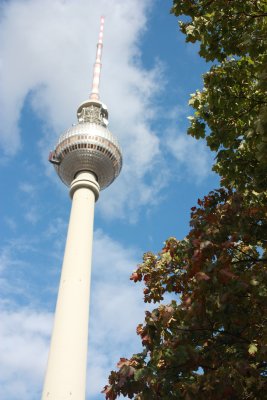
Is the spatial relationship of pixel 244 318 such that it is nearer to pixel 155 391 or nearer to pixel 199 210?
pixel 155 391

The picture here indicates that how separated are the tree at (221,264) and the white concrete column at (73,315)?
78.4ft

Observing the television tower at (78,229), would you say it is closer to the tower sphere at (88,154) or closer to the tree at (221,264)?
the tower sphere at (88,154)

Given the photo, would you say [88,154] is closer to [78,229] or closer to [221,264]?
[78,229]

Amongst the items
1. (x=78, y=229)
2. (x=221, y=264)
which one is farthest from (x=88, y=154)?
(x=221, y=264)

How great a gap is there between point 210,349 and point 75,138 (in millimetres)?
44393

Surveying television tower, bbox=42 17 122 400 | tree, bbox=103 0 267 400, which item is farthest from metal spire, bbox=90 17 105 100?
tree, bbox=103 0 267 400

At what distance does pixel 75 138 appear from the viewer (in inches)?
2013

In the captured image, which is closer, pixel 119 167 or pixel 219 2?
pixel 219 2

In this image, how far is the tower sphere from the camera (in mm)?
50375

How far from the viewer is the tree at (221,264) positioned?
25.8 feet

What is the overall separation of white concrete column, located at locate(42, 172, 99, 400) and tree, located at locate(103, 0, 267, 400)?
78.4 ft

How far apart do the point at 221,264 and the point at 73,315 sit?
97.4ft

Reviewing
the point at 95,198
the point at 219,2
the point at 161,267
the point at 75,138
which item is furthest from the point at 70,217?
the point at 219,2

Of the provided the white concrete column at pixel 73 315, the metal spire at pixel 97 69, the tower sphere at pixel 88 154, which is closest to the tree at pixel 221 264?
the white concrete column at pixel 73 315
